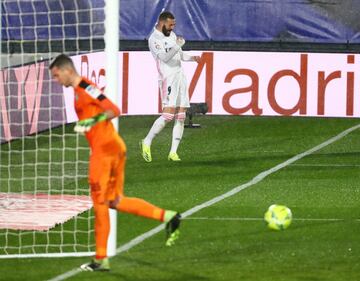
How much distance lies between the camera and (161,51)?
20.7 meters

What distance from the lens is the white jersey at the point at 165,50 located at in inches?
813

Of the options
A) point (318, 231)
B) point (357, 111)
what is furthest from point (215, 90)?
point (318, 231)

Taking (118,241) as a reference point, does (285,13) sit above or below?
above

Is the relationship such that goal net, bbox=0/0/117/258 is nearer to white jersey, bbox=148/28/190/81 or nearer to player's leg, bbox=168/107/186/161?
white jersey, bbox=148/28/190/81

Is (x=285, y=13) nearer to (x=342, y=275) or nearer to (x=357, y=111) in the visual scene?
(x=357, y=111)

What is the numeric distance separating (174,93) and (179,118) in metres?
0.43

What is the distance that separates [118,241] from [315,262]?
221 centimetres

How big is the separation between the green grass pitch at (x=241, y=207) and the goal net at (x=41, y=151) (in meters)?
0.65

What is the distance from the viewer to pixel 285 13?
28.9 m

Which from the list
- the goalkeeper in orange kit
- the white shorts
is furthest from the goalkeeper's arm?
the white shorts

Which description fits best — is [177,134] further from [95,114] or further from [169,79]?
[95,114]

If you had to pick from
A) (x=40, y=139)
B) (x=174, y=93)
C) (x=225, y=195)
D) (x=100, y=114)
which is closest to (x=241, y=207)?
(x=225, y=195)

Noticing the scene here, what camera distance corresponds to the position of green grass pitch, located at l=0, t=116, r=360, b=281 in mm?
12328

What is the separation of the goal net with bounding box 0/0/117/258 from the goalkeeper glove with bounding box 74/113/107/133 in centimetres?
184
